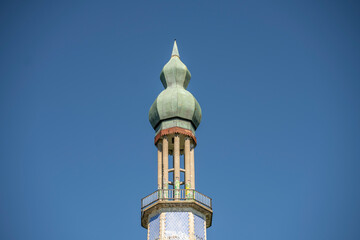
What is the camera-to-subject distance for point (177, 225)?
2235 inches

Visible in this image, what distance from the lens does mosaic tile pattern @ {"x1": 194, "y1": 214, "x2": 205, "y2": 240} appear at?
57.1 metres

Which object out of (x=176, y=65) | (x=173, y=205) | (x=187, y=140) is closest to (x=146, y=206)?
(x=173, y=205)

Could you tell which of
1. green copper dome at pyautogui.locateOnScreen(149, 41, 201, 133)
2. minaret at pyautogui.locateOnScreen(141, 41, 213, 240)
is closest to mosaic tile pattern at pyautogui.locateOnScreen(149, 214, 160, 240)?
minaret at pyautogui.locateOnScreen(141, 41, 213, 240)

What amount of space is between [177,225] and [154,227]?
1.64 m

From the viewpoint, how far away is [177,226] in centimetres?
5675

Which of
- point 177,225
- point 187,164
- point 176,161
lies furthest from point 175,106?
point 177,225

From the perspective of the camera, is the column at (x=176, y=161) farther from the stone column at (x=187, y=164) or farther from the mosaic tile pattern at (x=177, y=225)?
the mosaic tile pattern at (x=177, y=225)

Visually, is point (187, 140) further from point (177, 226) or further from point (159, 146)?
point (177, 226)

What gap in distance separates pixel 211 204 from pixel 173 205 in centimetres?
302

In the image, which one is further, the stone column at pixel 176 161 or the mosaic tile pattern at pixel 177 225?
the stone column at pixel 176 161

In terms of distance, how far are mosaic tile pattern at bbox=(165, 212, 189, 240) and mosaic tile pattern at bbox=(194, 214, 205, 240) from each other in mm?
763

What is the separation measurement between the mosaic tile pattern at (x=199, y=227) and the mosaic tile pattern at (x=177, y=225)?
30.0 inches

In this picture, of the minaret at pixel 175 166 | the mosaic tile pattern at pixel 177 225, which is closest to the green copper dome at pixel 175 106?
the minaret at pixel 175 166

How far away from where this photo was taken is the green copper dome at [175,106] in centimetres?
6125
